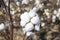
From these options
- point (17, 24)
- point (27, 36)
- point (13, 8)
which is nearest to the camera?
point (27, 36)

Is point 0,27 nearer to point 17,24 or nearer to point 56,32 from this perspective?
point 17,24

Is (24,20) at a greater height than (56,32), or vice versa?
(24,20)

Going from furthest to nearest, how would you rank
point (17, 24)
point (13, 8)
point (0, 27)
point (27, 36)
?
point (13, 8) → point (17, 24) → point (0, 27) → point (27, 36)

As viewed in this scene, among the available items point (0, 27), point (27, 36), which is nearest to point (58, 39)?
point (27, 36)

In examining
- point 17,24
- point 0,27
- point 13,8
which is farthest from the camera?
point 13,8

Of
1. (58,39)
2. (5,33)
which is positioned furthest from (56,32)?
(5,33)

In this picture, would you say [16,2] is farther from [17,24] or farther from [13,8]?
[17,24]

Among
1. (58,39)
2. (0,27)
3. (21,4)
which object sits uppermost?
(21,4)

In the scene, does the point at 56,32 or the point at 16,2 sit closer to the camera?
the point at 56,32

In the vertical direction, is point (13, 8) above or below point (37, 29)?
above
